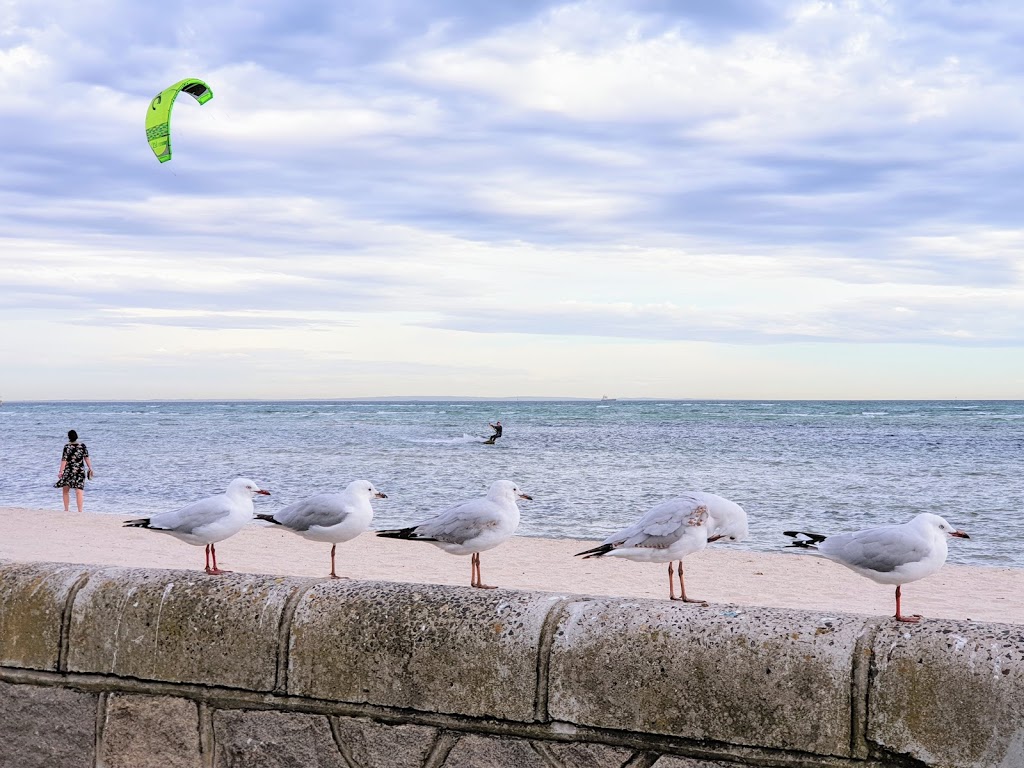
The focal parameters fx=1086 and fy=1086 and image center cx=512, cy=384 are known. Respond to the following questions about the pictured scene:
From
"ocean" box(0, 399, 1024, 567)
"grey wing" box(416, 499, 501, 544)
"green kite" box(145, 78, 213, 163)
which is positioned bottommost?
"ocean" box(0, 399, 1024, 567)

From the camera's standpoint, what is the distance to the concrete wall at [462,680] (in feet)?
8.30

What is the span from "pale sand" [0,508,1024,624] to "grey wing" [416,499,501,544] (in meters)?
5.96

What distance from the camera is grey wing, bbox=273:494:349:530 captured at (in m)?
6.66

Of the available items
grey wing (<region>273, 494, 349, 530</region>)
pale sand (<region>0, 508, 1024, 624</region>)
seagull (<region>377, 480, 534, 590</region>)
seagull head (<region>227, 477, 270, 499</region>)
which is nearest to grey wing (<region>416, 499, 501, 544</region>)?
seagull (<region>377, 480, 534, 590</region>)

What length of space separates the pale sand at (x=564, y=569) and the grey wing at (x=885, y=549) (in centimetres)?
630

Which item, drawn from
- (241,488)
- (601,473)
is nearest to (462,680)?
(241,488)

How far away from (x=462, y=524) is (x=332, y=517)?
1.22 m

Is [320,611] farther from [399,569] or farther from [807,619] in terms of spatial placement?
[399,569]

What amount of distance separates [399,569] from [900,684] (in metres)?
11.7

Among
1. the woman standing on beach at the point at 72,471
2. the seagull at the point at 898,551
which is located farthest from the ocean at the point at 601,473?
the seagull at the point at 898,551

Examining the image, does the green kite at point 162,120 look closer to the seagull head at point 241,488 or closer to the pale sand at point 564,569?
the pale sand at point 564,569

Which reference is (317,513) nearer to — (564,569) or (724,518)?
(724,518)

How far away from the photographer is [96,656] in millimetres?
3160

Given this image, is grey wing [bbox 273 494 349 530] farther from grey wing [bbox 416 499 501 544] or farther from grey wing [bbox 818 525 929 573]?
grey wing [bbox 818 525 929 573]
